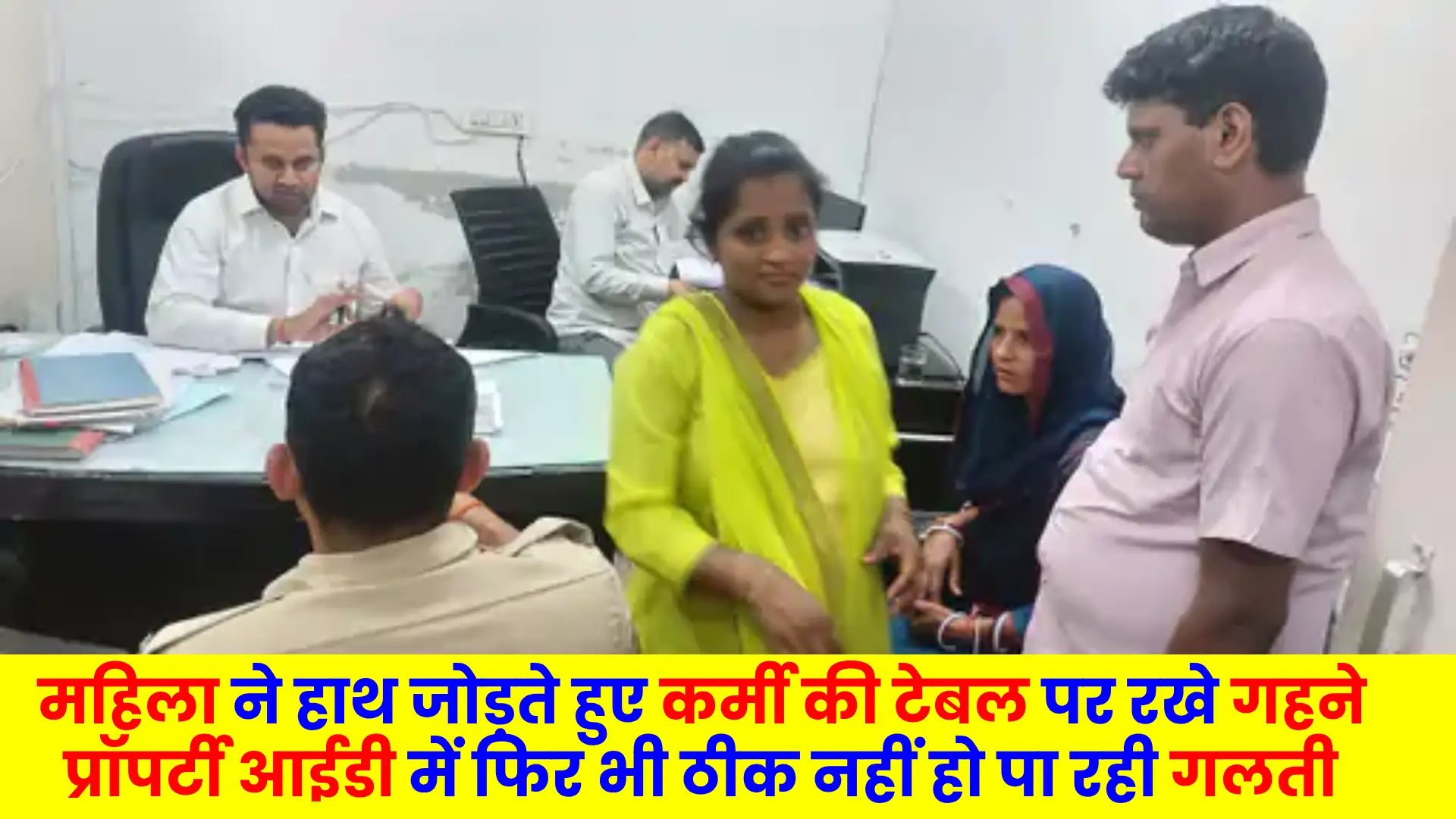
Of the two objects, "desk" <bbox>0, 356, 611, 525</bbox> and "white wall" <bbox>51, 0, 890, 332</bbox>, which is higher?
"white wall" <bbox>51, 0, 890, 332</bbox>

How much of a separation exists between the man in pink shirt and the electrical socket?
9.08 ft

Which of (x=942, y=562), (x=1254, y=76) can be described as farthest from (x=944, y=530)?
(x=1254, y=76)

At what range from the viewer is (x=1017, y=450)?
6.59 feet

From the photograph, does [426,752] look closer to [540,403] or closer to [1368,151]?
[540,403]

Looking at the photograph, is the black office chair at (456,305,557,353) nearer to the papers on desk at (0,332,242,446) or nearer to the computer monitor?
the papers on desk at (0,332,242,446)

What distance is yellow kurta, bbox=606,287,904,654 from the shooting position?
1.20 m

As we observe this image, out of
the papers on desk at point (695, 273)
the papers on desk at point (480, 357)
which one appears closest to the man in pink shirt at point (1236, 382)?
the papers on desk at point (480, 357)

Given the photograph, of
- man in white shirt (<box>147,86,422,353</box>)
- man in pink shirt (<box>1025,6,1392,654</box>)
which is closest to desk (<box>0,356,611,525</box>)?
man in white shirt (<box>147,86,422,353</box>)

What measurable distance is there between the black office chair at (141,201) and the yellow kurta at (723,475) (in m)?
1.61

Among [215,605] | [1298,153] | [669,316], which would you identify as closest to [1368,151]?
[1298,153]

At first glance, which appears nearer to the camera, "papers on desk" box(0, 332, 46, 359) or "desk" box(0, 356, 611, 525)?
"desk" box(0, 356, 611, 525)

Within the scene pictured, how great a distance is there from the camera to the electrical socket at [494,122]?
364cm

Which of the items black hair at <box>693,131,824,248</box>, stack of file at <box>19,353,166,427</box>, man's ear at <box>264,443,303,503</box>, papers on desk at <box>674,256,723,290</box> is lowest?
stack of file at <box>19,353,166,427</box>

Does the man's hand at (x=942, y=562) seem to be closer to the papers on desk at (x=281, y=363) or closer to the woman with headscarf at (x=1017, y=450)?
the woman with headscarf at (x=1017, y=450)
